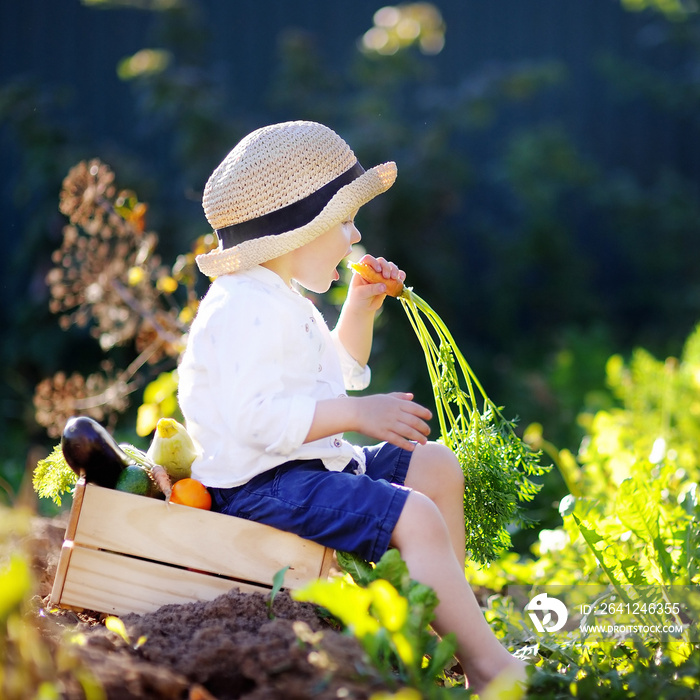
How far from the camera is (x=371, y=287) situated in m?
2.34

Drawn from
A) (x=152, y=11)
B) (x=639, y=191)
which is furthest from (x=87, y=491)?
(x=639, y=191)

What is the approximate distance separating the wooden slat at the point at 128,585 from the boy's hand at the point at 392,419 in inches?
18.7

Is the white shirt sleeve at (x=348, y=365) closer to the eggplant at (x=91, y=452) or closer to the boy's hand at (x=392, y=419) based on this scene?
the boy's hand at (x=392, y=419)

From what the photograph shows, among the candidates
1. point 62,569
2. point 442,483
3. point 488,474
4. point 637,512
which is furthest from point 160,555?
point 637,512

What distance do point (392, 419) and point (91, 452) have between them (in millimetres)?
737

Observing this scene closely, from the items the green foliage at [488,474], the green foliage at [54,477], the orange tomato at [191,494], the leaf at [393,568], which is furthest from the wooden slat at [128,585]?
the green foliage at [488,474]

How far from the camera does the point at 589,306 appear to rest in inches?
284

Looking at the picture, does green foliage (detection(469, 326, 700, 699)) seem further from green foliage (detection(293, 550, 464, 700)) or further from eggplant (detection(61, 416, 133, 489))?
eggplant (detection(61, 416, 133, 489))

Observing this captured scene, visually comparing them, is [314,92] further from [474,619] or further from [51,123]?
[474,619]

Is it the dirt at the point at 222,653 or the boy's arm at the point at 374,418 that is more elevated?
the boy's arm at the point at 374,418

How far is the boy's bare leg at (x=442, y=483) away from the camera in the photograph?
215 centimetres

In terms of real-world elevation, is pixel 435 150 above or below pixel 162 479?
below

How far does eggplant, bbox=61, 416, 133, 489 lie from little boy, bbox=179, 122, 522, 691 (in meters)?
0.20

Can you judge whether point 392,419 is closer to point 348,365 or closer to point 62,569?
point 348,365
